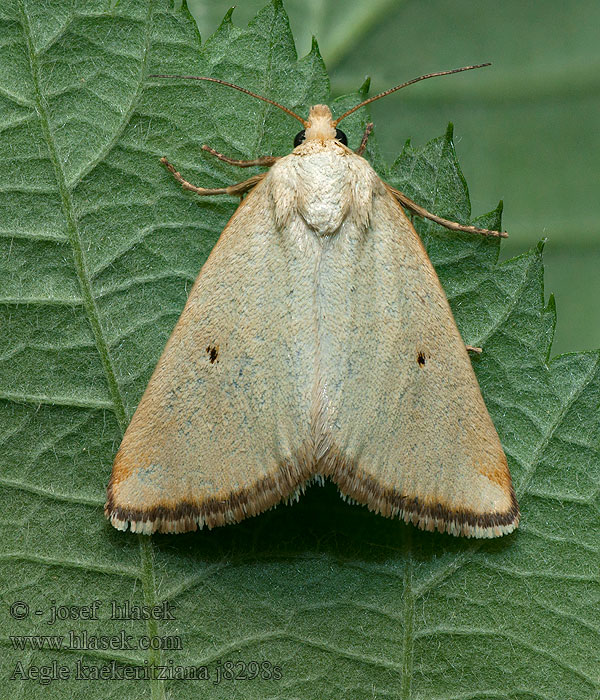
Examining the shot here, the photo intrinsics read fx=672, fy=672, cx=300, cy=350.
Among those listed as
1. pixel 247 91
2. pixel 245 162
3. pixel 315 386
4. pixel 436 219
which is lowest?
pixel 315 386

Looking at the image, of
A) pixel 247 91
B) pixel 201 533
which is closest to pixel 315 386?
pixel 201 533

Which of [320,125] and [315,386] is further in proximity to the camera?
[320,125]

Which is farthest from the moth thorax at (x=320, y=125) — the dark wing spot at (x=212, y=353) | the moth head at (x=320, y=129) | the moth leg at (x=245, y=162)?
the dark wing spot at (x=212, y=353)

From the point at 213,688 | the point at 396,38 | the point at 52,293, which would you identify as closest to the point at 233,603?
the point at 213,688

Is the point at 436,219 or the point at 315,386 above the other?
the point at 436,219

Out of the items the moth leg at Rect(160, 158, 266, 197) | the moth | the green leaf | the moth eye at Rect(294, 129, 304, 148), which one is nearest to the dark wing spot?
the moth

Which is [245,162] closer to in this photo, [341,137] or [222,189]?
[222,189]
